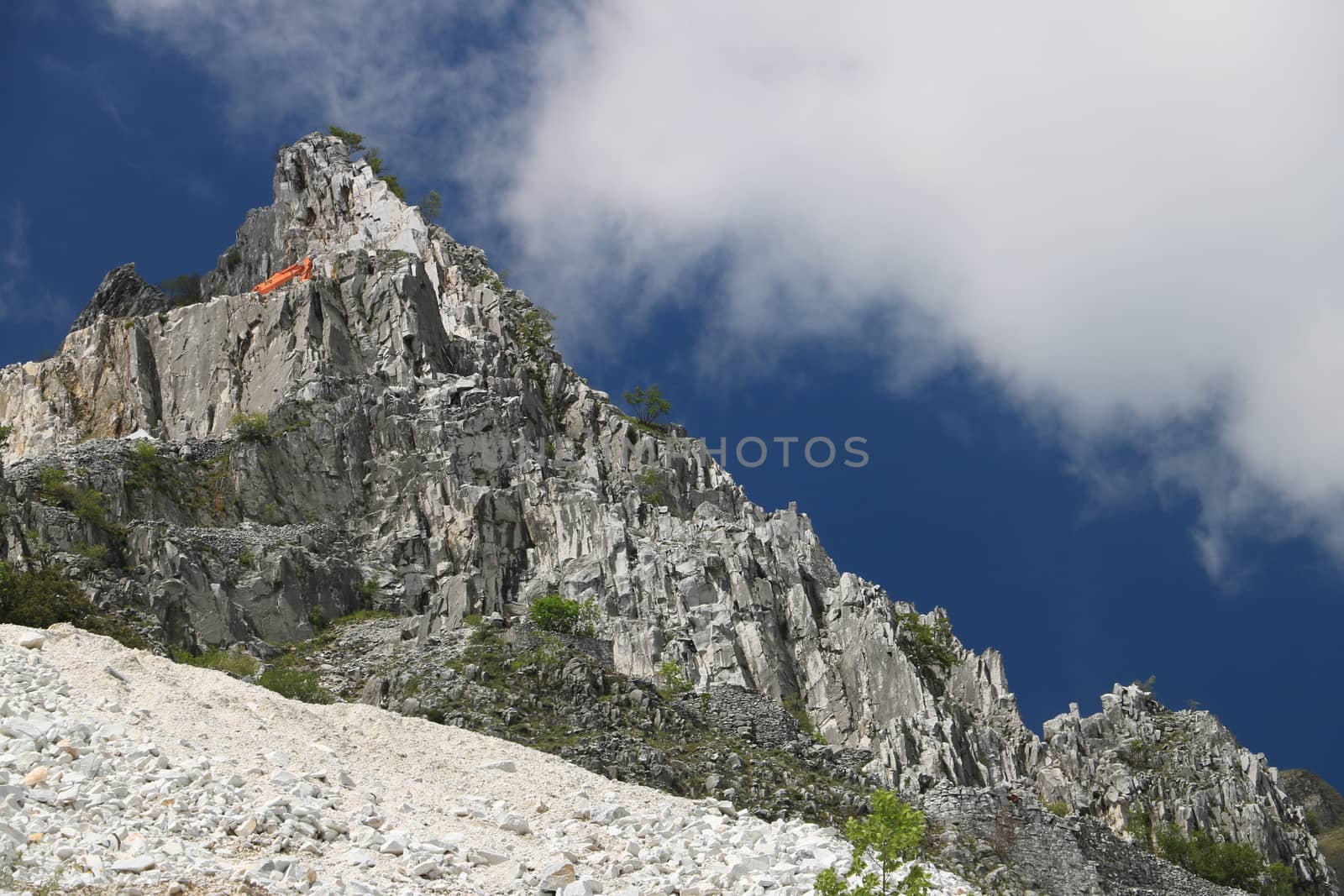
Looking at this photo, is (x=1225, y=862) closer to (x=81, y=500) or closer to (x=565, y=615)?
(x=565, y=615)

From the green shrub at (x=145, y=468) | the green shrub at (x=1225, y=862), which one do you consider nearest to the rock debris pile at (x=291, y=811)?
the green shrub at (x=1225, y=862)

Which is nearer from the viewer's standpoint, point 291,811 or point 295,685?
point 291,811

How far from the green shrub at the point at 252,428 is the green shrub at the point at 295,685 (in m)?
24.1

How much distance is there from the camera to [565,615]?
6875 centimetres

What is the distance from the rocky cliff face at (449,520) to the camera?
6556 centimetres

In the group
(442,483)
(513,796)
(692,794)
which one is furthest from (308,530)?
(513,796)

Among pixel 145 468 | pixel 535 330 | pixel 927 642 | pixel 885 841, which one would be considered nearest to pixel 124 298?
pixel 535 330

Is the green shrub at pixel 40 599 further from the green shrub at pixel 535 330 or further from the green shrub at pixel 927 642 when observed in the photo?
the green shrub at pixel 535 330

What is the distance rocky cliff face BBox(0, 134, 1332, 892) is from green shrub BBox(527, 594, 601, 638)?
97 cm

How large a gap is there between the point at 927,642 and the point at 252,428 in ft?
123

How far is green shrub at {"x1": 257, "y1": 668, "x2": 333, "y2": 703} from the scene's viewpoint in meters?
52.2

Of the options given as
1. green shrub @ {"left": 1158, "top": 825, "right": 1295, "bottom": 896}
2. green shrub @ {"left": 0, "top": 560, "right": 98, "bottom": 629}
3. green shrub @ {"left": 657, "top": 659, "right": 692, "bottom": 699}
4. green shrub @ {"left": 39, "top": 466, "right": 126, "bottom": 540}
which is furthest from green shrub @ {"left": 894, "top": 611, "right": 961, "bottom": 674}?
green shrub @ {"left": 39, "top": 466, "right": 126, "bottom": 540}

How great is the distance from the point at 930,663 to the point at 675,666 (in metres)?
15.6

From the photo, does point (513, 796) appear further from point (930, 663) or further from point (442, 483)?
point (442, 483)
